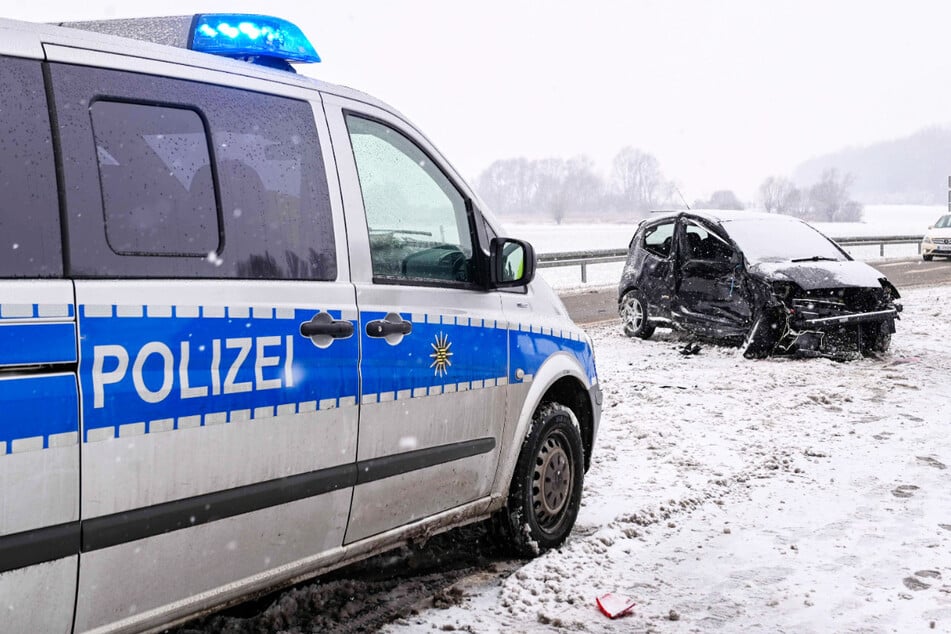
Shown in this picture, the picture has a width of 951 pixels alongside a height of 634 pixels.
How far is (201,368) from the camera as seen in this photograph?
107 inches

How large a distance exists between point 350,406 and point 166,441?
2.40 feet

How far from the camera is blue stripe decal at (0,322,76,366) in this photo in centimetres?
224

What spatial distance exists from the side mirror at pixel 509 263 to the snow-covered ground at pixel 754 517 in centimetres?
127

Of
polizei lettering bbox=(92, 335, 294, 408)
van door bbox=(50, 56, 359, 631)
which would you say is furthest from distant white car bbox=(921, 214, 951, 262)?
polizei lettering bbox=(92, 335, 294, 408)

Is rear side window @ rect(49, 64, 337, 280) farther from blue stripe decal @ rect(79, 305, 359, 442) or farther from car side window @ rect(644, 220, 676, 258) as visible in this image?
car side window @ rect(644, 220, 676, 258)

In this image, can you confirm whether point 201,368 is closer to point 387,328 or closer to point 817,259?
point 387,328

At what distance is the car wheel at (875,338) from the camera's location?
9.75m

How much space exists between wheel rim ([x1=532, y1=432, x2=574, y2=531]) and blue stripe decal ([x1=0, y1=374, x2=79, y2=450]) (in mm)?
2380

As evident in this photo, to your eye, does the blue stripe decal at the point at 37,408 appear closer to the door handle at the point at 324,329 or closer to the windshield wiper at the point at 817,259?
the door handle at the point at 324,329

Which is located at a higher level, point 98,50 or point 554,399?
point 98,50

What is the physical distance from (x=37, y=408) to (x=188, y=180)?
833mm

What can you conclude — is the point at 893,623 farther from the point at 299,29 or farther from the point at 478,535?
the point at 299,29

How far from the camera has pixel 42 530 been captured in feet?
7.72

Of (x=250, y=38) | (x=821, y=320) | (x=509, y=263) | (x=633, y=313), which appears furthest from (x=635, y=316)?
(x=250, y=38)
